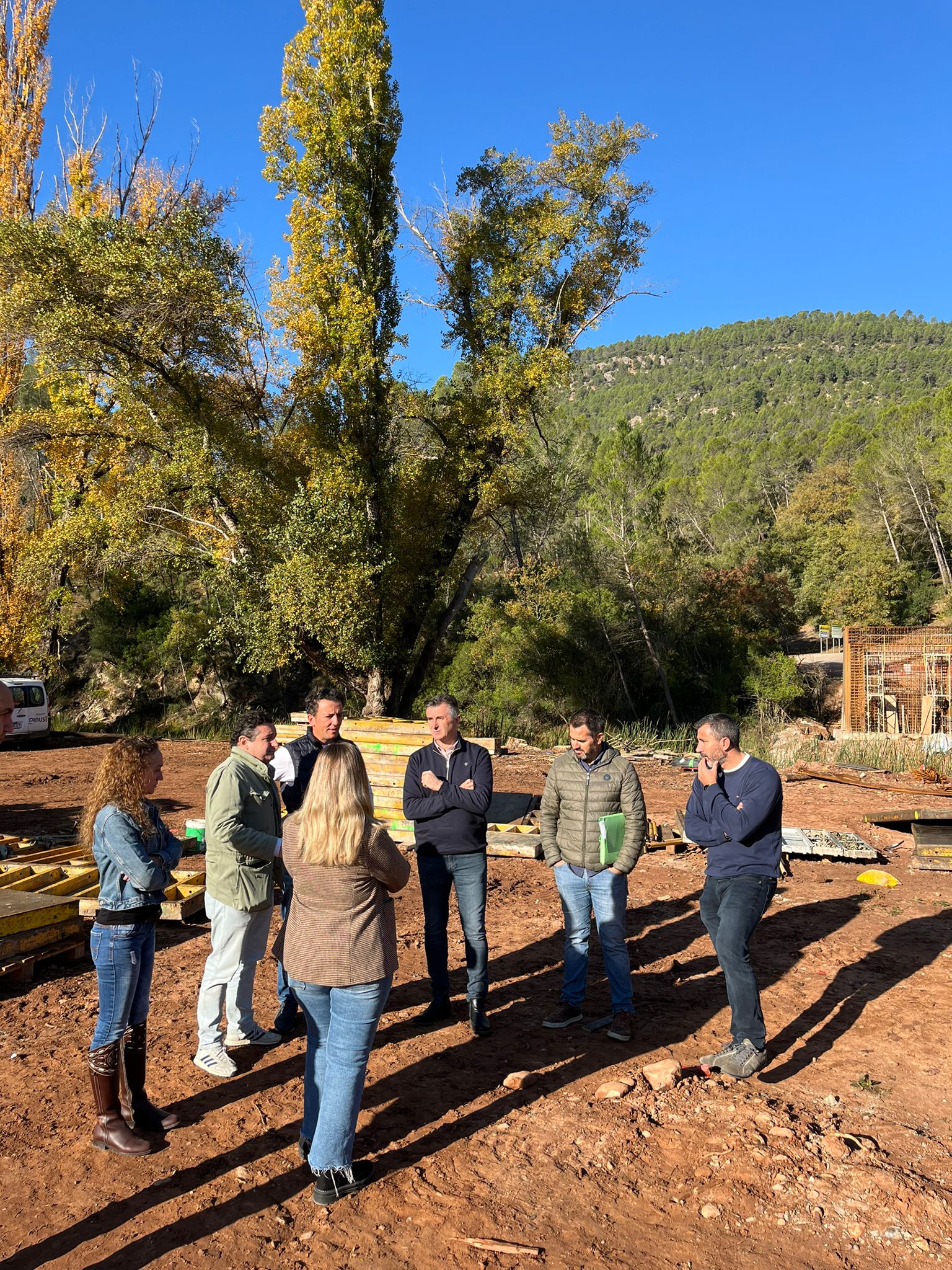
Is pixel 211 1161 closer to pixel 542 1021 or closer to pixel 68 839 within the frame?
pixel 542 1021

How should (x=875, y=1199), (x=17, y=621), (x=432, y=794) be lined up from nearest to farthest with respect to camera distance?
(x=875, y=1199) → (x=432, y=794) → (x=17, y=621)

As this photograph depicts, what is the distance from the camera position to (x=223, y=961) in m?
4.79

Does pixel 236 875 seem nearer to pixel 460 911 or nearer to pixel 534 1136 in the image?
pixel 460 911

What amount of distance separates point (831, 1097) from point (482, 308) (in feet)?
58.2

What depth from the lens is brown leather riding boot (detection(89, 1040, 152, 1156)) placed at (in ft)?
13.1

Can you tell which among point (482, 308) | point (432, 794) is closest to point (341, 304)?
point (482, 308)

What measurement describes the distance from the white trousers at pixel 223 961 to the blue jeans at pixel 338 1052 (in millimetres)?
1299

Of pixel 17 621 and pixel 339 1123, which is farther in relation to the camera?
pixel 17 621

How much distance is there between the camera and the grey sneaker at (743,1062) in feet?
15.5

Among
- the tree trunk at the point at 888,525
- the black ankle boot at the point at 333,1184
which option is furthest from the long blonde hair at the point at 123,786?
the tree trunk at the point at 888,525

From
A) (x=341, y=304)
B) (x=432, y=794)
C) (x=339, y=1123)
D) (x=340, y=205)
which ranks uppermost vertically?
(x=340, y=205)

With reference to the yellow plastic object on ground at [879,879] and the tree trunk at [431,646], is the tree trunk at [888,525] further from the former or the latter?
the yellow plastic object on ground at [879,879]

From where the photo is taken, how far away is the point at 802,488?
186 ft

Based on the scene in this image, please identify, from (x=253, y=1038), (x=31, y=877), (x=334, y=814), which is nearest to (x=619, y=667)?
(x=31, y=877)
